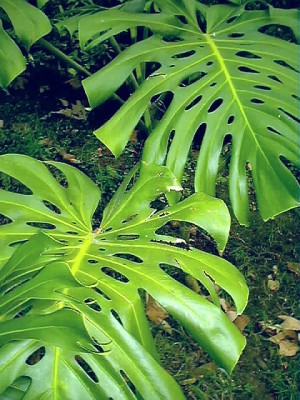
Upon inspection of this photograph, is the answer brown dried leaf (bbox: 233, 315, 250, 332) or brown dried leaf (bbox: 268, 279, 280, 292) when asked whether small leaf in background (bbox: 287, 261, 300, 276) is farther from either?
brown dried leaf (bbox: 233, 315, 250, 332)

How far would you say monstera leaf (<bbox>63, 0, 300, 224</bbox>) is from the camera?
4.21ft

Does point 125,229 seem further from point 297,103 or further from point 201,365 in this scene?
point 201,365

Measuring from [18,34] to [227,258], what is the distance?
1.11 metres

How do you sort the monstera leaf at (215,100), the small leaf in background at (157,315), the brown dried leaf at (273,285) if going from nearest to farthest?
the monstera leaf at (215,100), the small leaf in background at (157,315), the brown dried leaf at (273,285)

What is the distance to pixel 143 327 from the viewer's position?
1.08m

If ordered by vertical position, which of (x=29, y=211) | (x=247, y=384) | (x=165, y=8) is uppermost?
(x=165, y=8)

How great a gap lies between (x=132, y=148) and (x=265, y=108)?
1.20 meters

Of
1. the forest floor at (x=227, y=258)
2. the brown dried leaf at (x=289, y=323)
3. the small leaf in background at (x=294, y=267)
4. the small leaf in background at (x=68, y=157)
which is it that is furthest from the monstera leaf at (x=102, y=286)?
the small leaf in background at (x=68, y=157)

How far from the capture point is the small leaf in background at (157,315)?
195cm

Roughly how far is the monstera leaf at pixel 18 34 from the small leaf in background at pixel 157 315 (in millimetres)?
926

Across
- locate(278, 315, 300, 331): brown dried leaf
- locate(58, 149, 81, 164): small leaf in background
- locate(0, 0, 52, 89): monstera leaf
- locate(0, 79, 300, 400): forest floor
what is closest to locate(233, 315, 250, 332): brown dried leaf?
locate(0, 79, 300, 400): forest floor

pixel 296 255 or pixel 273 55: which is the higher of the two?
pixel 273 55

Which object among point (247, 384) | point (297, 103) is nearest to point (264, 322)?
point (247, 384)

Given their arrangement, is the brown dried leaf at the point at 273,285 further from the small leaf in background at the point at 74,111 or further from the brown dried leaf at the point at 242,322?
the small leaf in background at the point at 74,111
